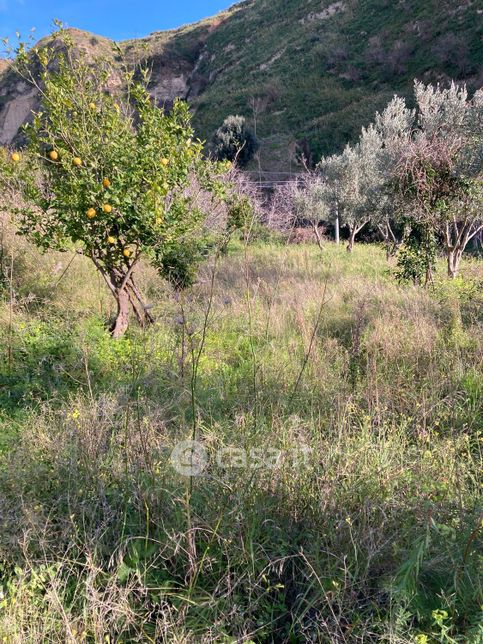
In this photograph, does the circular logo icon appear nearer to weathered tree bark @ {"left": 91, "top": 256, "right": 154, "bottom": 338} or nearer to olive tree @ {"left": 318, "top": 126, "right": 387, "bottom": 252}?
weathered tree bark @ {"left": 91, "top": 256, "right": 154, "bottom": 338}

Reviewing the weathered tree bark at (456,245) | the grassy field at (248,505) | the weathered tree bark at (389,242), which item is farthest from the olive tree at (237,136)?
the grassy field at (248,505)

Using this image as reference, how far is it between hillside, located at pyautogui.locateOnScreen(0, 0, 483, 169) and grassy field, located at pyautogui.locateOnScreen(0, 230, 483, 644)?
19.7 m

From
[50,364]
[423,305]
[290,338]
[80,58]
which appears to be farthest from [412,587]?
[80,58]

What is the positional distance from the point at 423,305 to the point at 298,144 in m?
26.5

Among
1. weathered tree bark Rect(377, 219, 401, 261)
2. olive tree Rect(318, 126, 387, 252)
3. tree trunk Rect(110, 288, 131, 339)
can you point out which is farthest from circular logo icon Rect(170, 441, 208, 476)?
olive tree Rect(318, 126, 387, 252)

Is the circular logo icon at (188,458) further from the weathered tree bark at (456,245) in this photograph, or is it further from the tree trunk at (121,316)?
the weathered tree bark at (456,245)

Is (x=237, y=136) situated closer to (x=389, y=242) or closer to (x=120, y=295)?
(x=389, y=242)

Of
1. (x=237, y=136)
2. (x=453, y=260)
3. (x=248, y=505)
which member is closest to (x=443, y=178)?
(x=453, y=260)

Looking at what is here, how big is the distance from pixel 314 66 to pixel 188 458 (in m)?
41.1

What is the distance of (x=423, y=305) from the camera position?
15.6ft

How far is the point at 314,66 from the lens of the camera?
35.5 meters

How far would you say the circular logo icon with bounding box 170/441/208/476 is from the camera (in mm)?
2006

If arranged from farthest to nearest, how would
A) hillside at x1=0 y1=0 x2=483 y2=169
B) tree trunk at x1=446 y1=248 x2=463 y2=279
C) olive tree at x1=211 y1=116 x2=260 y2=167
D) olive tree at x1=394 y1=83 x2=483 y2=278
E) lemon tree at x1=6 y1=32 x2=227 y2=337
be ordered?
hillside at x1=0 y1=0 x2=483 y2=169 → olive tree at x1=211 y1=116 x2=260 y2=167 → tree trunk at x1=446 y1=248 x2=463 y2=279 → olive tree at x1=394 y1=83 x2=483 y2=278 → lemon tree at x1=6 y1=32 x2=227 y2=337

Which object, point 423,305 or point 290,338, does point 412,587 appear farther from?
point 423,305
